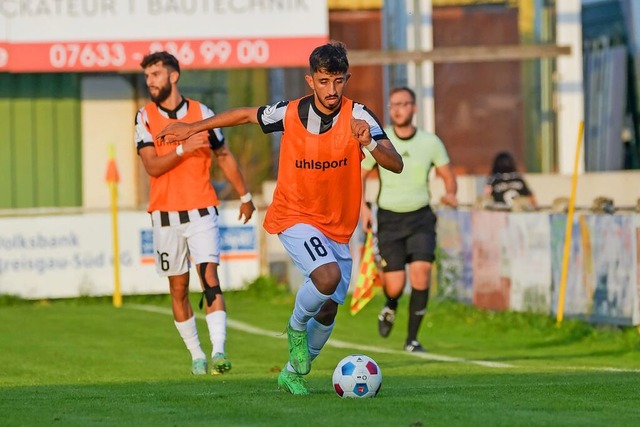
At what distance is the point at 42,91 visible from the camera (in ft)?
76.2

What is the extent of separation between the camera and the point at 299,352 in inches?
380

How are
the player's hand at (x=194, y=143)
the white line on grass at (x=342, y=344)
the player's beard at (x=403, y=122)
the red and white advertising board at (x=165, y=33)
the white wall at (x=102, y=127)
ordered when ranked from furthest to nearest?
the white wall at (x=102, y=127) → the red and white advertising board at (x=165, y=33) → the player's beard at (x=403, y=122) → the white line on grass at (x=342, y=344) → the player's hand at (x=194, y=143)

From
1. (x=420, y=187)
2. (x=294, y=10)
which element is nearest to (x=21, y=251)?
(x=294, y=10)

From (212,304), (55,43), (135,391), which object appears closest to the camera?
(135,391)

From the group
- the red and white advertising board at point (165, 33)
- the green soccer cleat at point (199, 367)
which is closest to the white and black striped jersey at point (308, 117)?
the green soccer cleat at point (199, 367)

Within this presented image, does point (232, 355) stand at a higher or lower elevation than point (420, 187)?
lower

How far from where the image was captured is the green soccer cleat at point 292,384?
953 cm

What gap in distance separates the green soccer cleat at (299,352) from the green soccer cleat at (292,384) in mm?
47

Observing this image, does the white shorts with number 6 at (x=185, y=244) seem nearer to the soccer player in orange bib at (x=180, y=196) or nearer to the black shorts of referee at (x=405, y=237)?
the soccer player in orange bib at (x=180, y=196)

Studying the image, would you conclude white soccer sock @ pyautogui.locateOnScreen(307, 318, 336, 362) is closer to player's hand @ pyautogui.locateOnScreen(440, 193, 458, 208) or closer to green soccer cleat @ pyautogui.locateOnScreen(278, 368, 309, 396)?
green soccer cleat @ pyautogui.locateOnScreen(278, 368, 309, 396)

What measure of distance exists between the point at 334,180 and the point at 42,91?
46.6 feet

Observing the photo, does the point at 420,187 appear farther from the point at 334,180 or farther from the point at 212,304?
the point at 334,180

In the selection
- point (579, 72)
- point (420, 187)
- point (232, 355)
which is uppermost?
point (579, 72)

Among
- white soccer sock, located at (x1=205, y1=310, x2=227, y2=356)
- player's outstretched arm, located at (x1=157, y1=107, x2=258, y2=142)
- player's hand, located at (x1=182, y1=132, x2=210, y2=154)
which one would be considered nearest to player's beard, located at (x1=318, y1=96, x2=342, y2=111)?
player's outstretched arm, located at (x1=157, y1=107, x2=258, y2=142)
